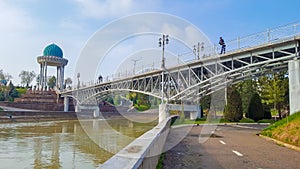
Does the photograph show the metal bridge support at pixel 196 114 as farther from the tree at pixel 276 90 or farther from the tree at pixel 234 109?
the tree at pixel 276 90

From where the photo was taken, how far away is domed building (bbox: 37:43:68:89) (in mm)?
86312

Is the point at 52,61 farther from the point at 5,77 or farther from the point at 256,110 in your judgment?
the point at 256,110

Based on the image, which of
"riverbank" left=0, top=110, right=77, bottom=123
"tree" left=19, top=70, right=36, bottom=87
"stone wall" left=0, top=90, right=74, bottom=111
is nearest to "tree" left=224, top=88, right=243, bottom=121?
"riverbank" left=0, top=110, right=77, bottom=123

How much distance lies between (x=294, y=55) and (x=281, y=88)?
15750 millimetres

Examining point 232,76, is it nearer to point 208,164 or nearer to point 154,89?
point 154,89

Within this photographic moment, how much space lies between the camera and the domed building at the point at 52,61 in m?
86.3

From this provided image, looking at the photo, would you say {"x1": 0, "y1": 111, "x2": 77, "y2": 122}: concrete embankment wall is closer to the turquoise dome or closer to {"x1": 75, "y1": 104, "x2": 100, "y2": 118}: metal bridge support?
{"x1": 75, "y1": 104, "x2": 100, "y2": 118}: metal bridge support

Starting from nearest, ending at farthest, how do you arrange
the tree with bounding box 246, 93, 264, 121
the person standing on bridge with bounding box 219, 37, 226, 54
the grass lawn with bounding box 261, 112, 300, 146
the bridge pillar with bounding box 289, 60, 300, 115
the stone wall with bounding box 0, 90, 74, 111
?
the grass lawn with bounding box 261, 112, 300, 146
the bridge pillar with bounding box 289, 60, 300, 115
the person standing on bridge with bounding box 219, 37, 226, 54
the tree with bounding box 246, 93, 264, 121
the stone wall with bounding box 0, 90, 74, 111

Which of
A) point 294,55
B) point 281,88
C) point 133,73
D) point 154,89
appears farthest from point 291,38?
point 133,73

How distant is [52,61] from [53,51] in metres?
4.74

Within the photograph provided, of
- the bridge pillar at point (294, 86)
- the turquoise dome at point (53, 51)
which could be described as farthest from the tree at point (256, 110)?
the turquoise dome at point (53, 51)

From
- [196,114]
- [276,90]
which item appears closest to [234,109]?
[196,114]

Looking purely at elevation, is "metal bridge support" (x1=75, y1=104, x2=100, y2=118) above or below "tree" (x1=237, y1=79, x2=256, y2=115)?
below

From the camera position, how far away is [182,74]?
38.7 meters
